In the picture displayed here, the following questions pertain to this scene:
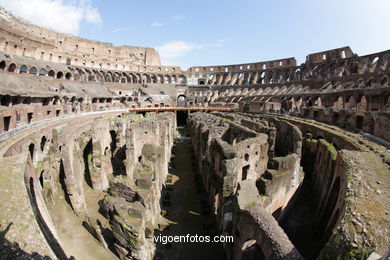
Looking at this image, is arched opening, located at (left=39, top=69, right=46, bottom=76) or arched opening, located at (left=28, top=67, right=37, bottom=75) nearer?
arched opening, located at (left=28, top=67, right=37, bottom=75)

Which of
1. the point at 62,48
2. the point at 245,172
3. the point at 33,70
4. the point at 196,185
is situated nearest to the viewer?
the point at 245,172

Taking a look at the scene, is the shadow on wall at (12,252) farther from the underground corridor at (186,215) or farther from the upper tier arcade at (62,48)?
the upper tier arcade at (62,48)

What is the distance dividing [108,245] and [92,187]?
632 centimetres

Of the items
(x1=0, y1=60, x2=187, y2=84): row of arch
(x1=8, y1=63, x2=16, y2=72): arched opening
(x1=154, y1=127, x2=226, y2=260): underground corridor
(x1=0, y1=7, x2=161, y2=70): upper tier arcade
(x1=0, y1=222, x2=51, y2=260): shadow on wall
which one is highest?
(x1=0, y1=7, x2=161, y2=70): upper tier arcade

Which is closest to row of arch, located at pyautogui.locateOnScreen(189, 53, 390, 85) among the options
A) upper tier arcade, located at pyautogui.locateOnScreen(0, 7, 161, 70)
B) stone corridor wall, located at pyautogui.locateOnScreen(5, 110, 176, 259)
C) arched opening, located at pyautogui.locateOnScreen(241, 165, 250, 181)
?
upper tier arcade, located at pyautogui.locateOnScreen(0, 7, 161, 70)

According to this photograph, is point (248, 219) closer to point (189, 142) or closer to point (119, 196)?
point (119, 196)

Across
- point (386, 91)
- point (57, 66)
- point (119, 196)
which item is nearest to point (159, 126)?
point (119, 196)

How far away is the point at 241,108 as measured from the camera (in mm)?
41469

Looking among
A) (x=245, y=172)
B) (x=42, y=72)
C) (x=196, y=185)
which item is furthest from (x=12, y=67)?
(x=245, y=172)

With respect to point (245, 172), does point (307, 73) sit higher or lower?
higher

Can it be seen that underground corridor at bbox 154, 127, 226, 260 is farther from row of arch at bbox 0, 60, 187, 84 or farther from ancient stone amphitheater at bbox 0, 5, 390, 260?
row of arch at bbox 0, 60, 187, 84

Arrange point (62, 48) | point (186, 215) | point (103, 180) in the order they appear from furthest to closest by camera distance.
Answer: point (62, 48) < point (103, 180) < point (186, 215)

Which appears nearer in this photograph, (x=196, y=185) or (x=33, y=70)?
(x=196, y=185)

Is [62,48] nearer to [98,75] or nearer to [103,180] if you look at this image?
[98,75]
